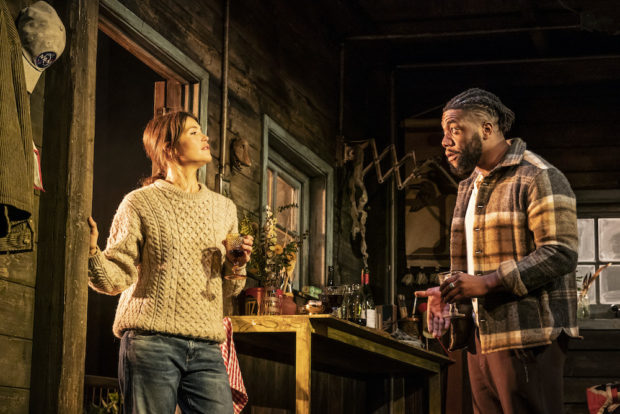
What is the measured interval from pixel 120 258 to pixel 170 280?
0.72ft

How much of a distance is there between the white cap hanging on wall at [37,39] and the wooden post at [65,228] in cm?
20

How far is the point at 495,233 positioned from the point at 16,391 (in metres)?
1.82

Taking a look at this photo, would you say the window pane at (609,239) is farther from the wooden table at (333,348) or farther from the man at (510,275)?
the man at (510,275)

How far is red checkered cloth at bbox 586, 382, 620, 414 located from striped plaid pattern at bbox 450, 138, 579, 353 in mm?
3315

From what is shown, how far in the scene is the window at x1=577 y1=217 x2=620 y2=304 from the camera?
8078 millimetres

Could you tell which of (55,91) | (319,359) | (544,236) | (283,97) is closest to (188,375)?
(55,91)

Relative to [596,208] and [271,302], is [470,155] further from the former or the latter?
[596,208]

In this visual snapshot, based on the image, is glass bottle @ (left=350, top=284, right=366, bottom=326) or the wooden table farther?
glass bottle @ (left=350, top=284, right=366, bottom=326)

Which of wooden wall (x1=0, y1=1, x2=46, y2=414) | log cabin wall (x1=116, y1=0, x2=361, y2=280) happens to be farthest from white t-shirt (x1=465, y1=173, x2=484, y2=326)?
log cabin wall (x1=116, y1=0, x2=361, y2=280)

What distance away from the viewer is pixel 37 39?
11.0 ft

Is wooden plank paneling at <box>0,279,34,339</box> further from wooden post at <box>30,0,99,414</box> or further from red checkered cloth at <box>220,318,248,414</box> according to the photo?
red checkered cloth at <box>220,318,248,414</box>

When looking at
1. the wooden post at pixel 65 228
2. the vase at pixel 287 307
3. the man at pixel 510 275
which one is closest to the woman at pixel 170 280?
the wooden post at pixel 65 228

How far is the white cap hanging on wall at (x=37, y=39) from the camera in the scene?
335cm

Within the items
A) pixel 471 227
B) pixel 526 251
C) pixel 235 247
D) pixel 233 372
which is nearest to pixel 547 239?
pixel 526 251
